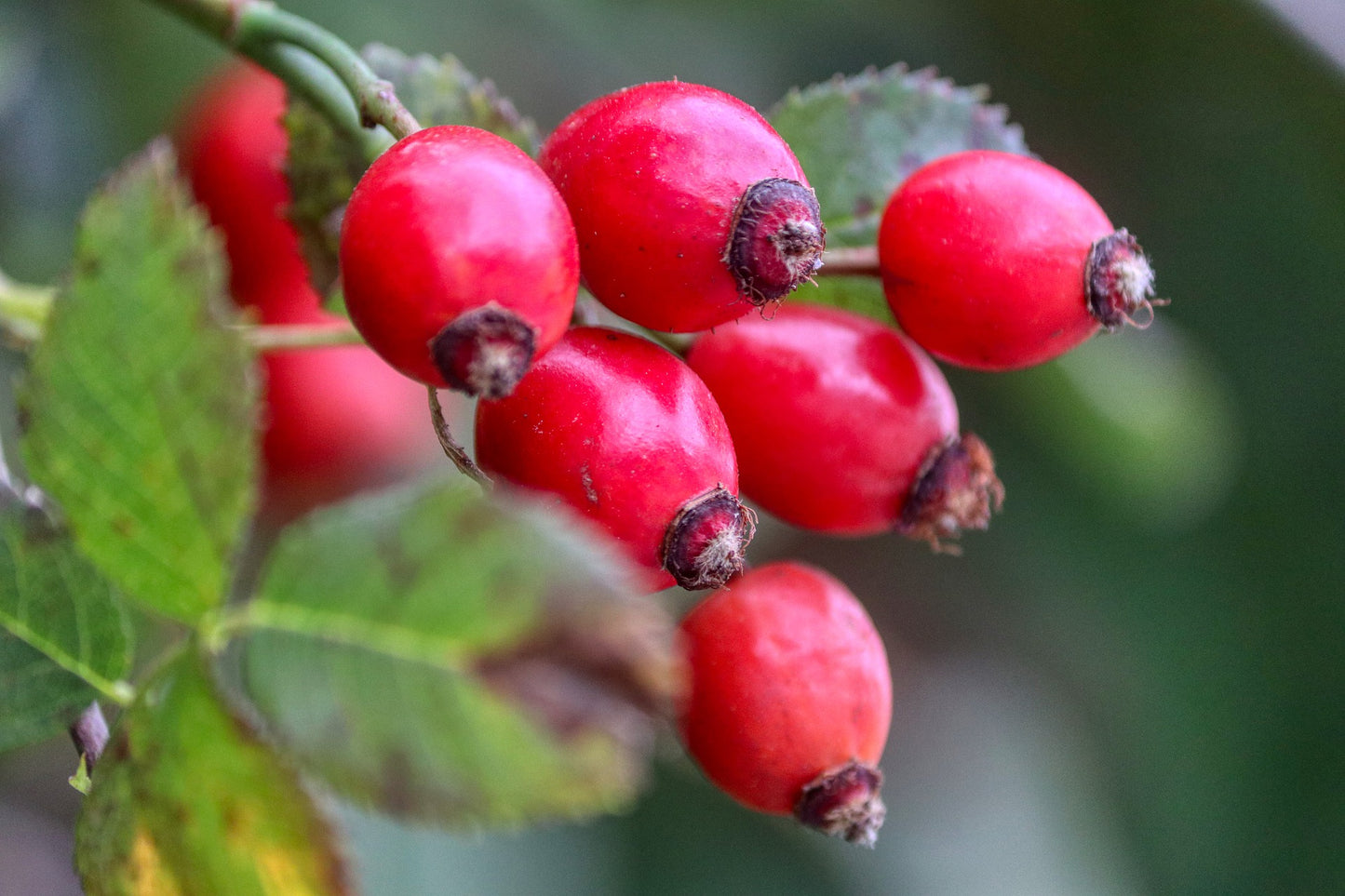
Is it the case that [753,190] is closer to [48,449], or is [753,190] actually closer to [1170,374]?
[48,449]

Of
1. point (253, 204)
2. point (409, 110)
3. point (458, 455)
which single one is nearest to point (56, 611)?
→ point (458, 455)

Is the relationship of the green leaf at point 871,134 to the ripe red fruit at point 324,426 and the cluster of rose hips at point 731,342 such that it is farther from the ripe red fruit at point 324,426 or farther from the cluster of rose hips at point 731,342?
the ripe red fruit at point 324,426

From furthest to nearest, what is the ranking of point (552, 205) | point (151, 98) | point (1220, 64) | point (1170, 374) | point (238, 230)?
point (1220, 64) → point (1170, 374) → point (151, 98) → point (238, 230) → point (552, 205)

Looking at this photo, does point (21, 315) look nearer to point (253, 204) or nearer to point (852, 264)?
point (253, 204)

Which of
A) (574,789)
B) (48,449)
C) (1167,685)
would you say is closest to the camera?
(574,789)

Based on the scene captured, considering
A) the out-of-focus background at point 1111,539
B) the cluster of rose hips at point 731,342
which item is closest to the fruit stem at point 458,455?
the cluster of rose hips at point 731,342

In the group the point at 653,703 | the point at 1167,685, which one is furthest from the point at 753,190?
the point at 1167,685
